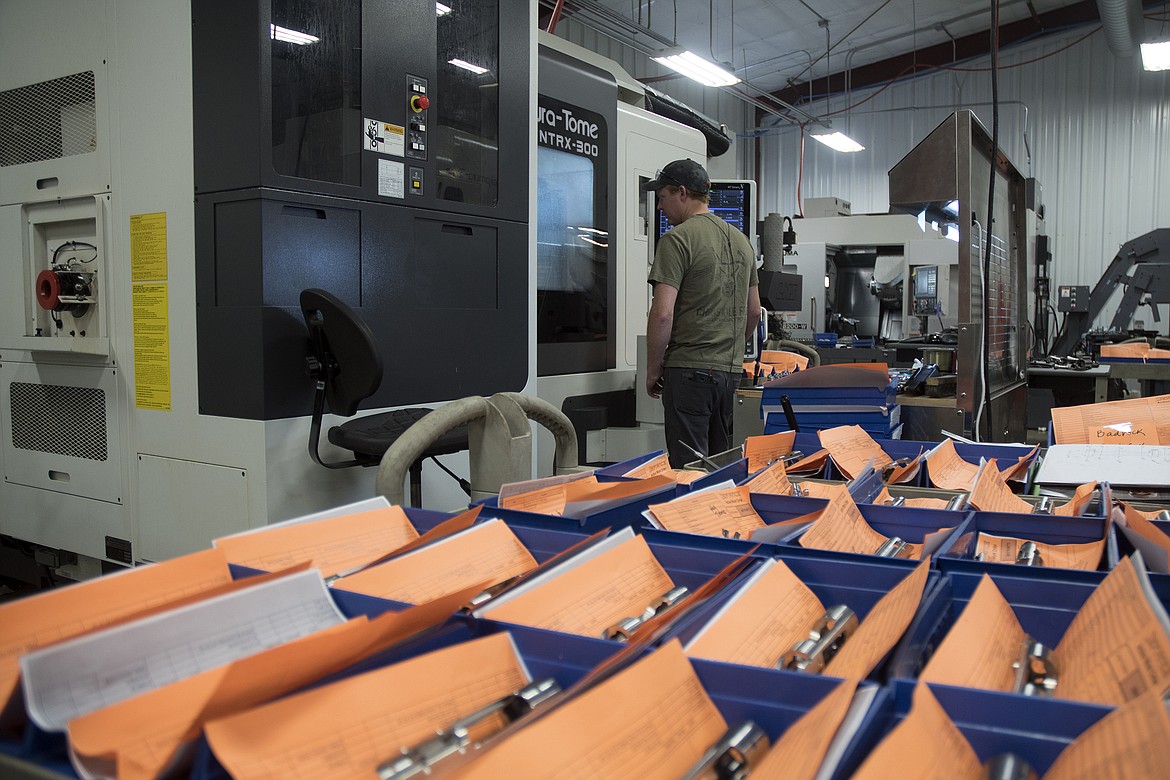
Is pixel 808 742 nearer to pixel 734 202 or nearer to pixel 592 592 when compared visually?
pixel 592 592

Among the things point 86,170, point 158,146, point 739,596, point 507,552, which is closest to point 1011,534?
point 739,596

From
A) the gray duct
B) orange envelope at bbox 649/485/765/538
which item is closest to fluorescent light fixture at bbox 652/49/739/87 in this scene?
the gray duct

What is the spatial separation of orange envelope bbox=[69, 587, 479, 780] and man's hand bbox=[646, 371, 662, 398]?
96.1 inches

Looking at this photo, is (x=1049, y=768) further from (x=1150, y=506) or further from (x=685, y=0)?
(x=685, y=0)

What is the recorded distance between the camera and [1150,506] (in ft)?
3.74

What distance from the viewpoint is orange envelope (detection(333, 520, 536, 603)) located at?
74cm

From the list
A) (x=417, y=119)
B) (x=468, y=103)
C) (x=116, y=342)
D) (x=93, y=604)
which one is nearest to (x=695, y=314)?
(x=468, y=103)

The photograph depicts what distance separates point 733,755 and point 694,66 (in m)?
5.68

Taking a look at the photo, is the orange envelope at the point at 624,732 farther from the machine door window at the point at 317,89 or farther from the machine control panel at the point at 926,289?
the machine control panel at the point at 926,289

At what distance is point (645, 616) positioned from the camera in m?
0.71

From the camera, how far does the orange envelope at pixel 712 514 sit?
3.15ft

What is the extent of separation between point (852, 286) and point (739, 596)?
613 cm

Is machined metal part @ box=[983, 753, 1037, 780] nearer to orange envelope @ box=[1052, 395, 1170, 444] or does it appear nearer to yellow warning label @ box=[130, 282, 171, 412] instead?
orange envelope @ box=[1052, 395, 1170, 444]

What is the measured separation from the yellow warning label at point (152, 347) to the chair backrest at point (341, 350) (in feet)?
1.23
